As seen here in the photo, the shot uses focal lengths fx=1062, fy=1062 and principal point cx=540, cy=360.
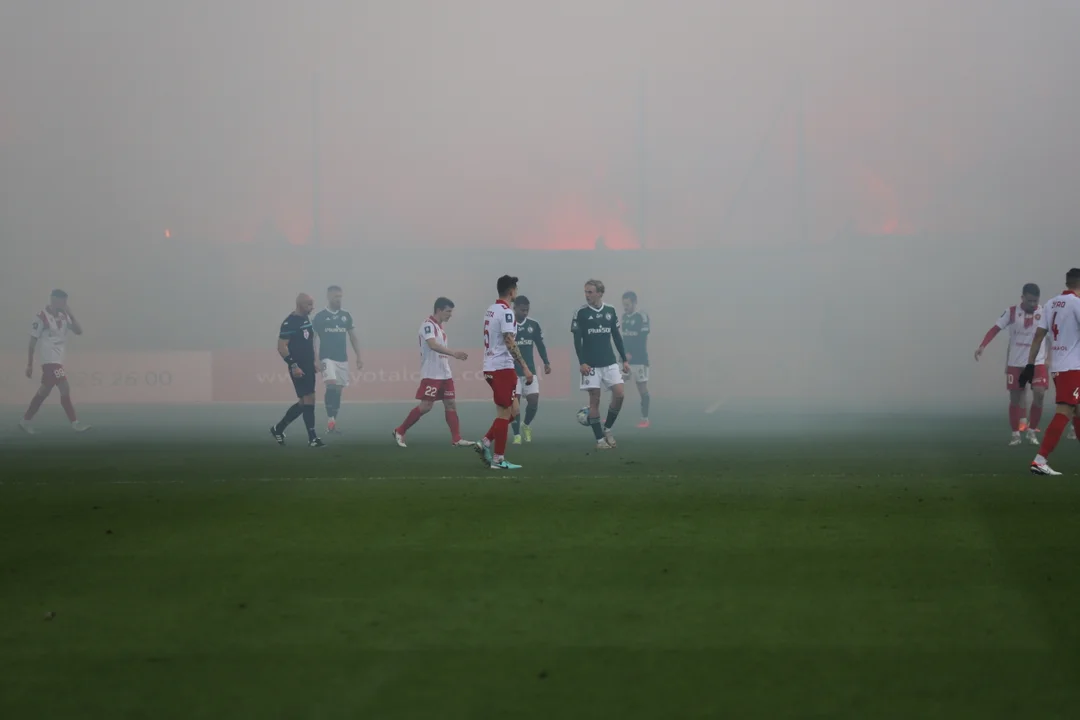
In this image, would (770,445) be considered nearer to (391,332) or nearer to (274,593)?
(274,593)

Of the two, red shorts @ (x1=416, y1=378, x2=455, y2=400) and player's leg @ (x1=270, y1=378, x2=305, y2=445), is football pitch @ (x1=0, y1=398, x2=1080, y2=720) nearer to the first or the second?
red shorts @ (x1=416, y1=378, x2=455, y2=400)

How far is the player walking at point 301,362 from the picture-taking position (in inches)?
513

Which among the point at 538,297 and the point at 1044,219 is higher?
the point at 1044,219

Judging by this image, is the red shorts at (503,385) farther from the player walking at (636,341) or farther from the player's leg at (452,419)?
the player walking at (636,341)

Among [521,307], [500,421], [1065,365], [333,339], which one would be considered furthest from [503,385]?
[333,339]

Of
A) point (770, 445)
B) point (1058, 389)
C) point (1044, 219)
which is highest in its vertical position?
point (1044, 219)

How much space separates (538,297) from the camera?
109 feet

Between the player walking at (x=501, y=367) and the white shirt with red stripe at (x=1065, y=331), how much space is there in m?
4.72

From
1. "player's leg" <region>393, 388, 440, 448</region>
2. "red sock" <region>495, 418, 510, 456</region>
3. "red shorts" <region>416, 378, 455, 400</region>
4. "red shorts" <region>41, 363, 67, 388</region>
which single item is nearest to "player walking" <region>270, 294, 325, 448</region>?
"player's leg" <region>393, 388, 440, 448</region>

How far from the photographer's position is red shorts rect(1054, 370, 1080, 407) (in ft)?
29.6

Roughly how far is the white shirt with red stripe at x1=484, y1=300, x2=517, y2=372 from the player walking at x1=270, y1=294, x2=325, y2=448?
3.75 metres

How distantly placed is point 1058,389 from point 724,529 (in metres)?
4.37

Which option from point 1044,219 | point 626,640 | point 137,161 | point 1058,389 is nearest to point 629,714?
point 626,640

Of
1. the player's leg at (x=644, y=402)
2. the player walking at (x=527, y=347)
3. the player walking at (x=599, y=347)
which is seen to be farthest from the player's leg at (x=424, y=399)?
the player's leg at (x=644, y=402)
